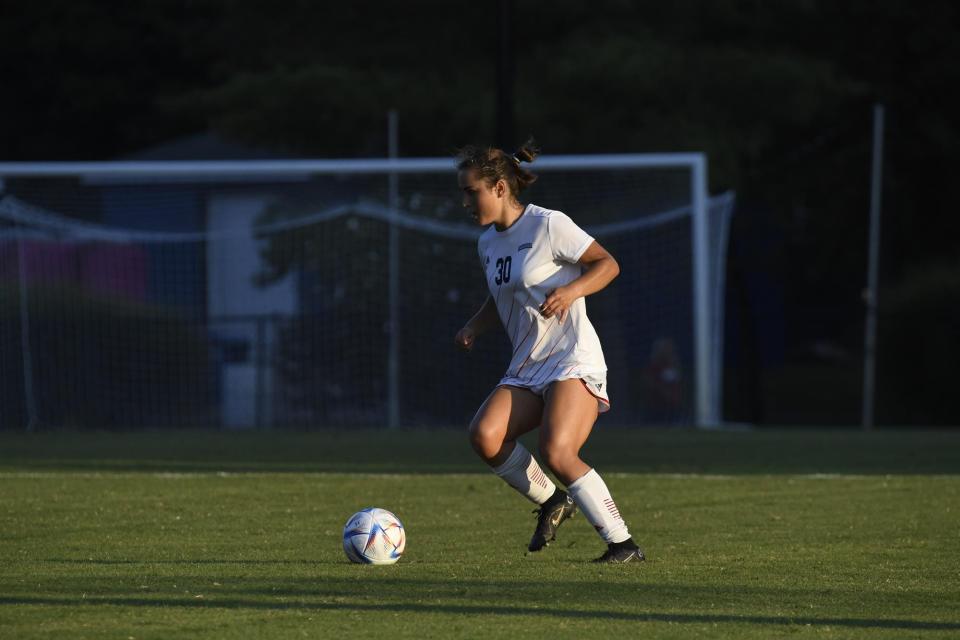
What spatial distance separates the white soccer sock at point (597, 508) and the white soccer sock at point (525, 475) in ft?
1.48

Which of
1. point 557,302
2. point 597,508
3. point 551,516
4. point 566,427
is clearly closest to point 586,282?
point 557,302

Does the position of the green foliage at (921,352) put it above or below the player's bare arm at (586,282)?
below

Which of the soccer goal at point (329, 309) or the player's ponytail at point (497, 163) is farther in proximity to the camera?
the soccer goal at point (329, 309)

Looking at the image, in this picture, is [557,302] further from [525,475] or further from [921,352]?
[921,352]

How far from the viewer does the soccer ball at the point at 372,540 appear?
716 centimetres

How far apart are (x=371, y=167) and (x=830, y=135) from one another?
54.7ft

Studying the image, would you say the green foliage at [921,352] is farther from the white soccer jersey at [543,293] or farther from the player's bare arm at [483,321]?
the white soccer jersey at [543,293]

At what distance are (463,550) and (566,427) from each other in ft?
3.24

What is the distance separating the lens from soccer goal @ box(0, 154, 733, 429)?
62.1 feet

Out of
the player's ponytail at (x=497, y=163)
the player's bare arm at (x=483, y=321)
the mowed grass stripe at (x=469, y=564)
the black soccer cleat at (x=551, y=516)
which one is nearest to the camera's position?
the mowed grass stripe at (x=469, y=564)

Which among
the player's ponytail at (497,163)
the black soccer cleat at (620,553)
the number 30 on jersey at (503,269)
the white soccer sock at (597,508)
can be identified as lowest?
the black soccer cleat at (620,553)

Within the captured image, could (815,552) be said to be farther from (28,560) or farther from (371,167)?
(371,167)

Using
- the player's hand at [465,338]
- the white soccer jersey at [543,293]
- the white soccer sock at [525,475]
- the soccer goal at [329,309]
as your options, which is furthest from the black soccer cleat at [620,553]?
the soccer goal at [329,309]

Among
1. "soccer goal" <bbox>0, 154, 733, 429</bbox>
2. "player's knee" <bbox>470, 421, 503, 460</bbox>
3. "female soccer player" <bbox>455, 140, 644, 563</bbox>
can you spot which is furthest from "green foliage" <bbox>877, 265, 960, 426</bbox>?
"player's knee" <bbox>470, 421, 503, 460</bbox>
